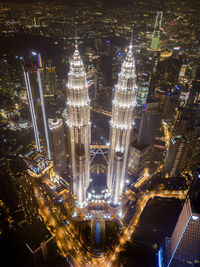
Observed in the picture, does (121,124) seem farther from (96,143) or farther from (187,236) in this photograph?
(187,236)

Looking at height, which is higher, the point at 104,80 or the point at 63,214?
the point at 104,80

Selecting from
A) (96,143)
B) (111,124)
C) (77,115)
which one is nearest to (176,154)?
(96,143)

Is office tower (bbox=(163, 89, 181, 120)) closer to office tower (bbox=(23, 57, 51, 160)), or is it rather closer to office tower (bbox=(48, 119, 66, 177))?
office tower (bbox=(48, 119, 66, 177))

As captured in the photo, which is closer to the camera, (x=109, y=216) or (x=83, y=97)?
(x=83, y=97)

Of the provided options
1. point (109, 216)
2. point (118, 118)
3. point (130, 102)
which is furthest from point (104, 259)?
point (130, 102)

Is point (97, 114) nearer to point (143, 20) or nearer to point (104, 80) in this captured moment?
point (104, 80)

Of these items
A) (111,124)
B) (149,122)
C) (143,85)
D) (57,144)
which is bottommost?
(57,144)

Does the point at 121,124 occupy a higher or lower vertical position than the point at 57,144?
higher
